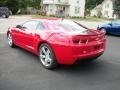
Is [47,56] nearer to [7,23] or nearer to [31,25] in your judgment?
[31,25]

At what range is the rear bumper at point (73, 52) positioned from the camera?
5.86 m

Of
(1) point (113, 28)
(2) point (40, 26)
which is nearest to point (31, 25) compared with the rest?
(2) point (40, 26)

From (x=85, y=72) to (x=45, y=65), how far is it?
1.14m

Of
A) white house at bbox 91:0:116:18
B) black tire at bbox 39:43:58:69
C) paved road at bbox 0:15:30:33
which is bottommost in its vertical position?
black tire at bbox 39:43:58:69

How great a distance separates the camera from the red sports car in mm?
5914

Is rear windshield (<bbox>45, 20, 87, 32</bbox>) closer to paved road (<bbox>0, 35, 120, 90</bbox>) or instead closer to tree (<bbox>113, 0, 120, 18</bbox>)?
paved road (<bbox>0, 35, 120, 90</bbox>)

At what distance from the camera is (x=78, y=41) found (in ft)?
19.4

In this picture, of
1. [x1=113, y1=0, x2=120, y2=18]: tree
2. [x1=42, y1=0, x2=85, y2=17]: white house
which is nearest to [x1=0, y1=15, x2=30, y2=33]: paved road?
[x1=42, y1=0, x2=85, y2=17]: white house

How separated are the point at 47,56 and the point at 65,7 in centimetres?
4911

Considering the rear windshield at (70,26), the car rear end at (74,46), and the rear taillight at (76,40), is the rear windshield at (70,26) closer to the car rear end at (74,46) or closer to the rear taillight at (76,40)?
the car rear end at (74,46)

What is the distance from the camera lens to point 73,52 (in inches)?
231

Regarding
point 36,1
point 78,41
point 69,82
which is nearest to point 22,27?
point 78,41

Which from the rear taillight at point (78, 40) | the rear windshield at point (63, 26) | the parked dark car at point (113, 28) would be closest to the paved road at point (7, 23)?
the parked dark car at point (113, 28)

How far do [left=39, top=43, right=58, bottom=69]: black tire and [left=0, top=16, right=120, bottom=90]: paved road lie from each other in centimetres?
15
